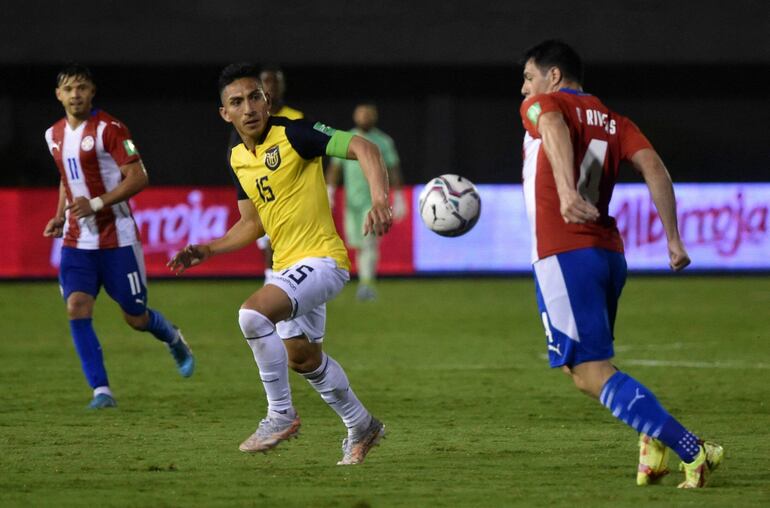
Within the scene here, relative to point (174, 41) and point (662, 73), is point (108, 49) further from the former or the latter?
point (662, 73)

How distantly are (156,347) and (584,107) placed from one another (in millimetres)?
7553

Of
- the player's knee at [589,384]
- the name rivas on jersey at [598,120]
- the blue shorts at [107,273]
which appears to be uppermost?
the name rivas on jersey at [598,120]

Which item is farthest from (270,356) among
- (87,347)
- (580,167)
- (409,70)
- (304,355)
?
(409,70)

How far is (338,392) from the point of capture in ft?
22.8

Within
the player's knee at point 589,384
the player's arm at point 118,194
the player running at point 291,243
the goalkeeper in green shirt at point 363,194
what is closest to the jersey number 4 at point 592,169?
the player's knee at point 589,384

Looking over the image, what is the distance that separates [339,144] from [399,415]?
236 centimetres

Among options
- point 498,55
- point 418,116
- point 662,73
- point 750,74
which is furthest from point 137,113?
point 750,74

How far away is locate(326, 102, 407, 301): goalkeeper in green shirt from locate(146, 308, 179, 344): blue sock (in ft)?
22.3

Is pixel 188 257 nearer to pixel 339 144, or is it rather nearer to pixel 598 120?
pixel 339 144

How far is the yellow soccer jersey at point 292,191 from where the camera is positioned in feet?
22.6

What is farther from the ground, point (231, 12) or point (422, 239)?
point (231, 12)

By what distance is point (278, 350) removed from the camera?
264 inches

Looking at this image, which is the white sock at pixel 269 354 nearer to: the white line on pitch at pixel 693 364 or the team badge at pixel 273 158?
the team badge at pixel 273 158

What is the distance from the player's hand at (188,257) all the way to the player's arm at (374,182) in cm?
93
